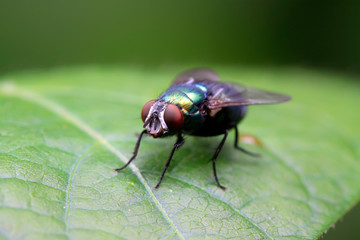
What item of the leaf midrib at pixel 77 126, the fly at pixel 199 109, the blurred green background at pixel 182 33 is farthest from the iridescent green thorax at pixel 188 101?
the blurred green background at pixel 182 33

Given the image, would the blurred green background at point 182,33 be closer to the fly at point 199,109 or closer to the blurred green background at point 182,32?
the blurred green background at point 182,32

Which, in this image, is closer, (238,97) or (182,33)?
(238,97)

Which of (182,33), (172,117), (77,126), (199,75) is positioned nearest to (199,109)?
(172,117)

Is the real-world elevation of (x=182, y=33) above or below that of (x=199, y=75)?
below

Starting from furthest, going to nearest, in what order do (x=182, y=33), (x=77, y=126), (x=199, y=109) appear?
(x=182, y=33), (x=77, y=126), (x=199, y=109)

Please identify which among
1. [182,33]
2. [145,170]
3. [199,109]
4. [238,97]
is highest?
[238,97]

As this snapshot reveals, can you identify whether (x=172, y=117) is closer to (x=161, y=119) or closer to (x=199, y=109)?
(x=161, y=119)

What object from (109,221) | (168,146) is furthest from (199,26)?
(109,221)
